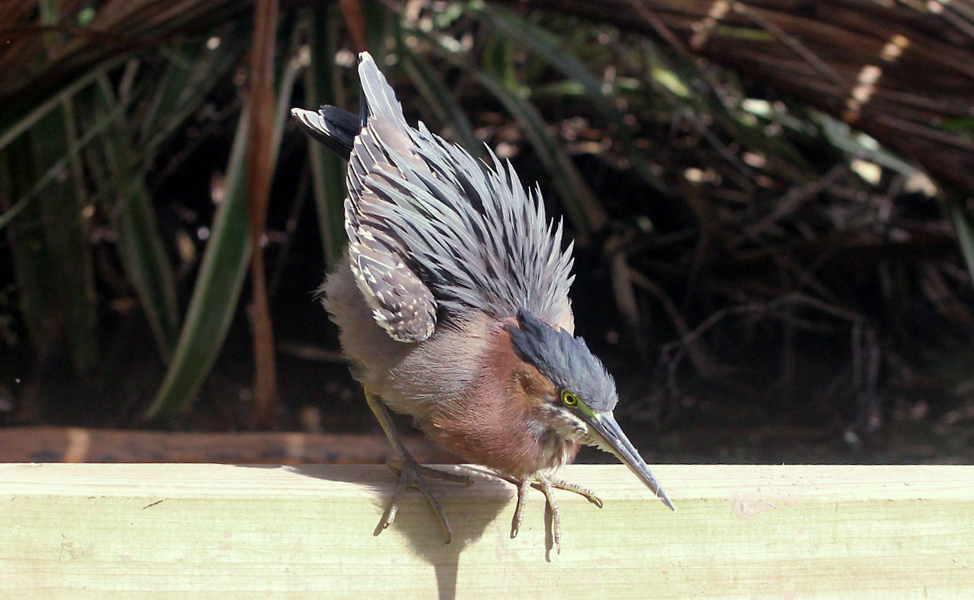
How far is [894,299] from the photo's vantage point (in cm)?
330

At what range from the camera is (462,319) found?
1.47 meters

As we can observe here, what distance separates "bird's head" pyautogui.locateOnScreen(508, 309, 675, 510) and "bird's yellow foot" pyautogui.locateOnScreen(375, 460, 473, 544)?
0.22 meters

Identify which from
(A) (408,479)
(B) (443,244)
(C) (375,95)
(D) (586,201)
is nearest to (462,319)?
(B) (443,244)

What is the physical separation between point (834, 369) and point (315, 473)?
249 cm

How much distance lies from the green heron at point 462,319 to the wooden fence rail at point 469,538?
51 mm

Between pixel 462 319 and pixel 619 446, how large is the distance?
1.22ft

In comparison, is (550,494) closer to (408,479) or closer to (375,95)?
(408,479)

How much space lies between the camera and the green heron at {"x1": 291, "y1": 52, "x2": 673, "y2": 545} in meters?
1.33

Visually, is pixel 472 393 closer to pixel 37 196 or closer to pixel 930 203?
pixel 37 196

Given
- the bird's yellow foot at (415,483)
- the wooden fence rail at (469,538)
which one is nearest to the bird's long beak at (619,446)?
the wooden fence rail at (469,538)

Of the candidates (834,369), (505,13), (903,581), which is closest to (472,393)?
(903,581)

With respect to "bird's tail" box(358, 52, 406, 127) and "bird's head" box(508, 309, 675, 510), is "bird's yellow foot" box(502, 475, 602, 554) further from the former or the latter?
"bird's tail" box(358, 52, 406, 127)

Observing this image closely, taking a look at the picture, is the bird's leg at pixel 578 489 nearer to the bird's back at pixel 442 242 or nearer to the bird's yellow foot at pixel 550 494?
the bird's yellow foot at pixel 550 494

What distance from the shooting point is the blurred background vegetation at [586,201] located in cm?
235
